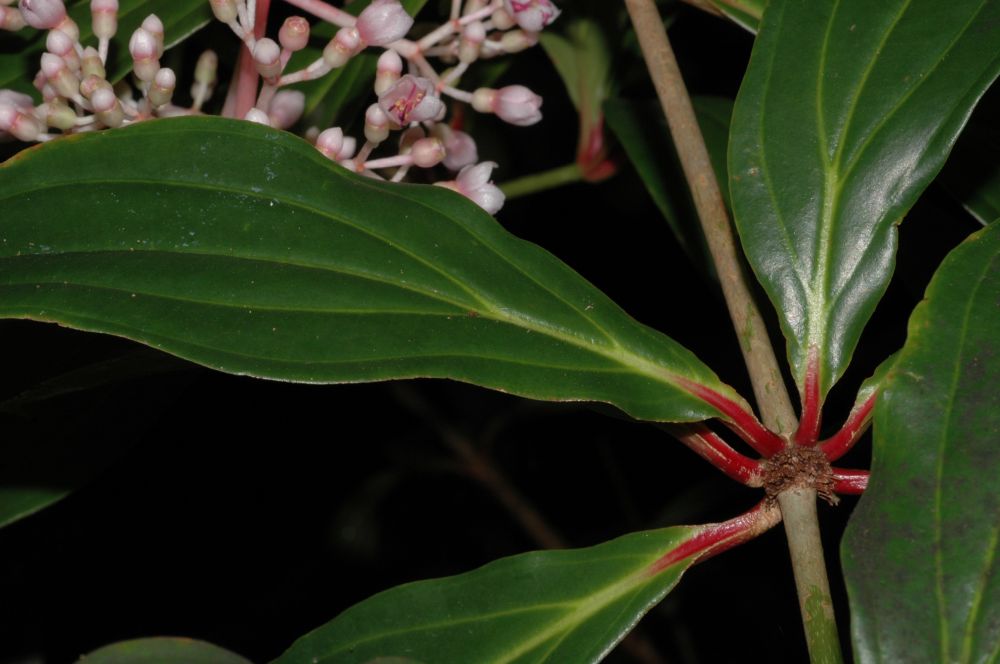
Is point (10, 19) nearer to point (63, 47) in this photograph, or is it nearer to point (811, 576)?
point (63, 47)

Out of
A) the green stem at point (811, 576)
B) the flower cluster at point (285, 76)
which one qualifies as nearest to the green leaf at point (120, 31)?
the flower cluster at point (285, 76)

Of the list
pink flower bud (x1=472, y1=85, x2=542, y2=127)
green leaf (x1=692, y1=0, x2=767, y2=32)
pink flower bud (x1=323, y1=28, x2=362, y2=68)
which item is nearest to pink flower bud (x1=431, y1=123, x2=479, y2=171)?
pink flower bud (x1=472, y1=85, x2=542, y2=127)

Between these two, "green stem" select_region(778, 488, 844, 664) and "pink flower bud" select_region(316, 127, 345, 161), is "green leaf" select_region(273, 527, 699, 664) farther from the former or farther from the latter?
"pink flower bud" select_region(316, 127, 345, 161)

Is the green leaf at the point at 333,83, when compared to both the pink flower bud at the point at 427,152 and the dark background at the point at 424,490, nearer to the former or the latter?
the pink flower bud at the point at 427,152

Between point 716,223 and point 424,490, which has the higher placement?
point 424,490

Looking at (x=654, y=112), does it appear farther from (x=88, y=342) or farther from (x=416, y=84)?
(x=88, y=342)

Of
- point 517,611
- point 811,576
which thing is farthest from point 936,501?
point 517,611
